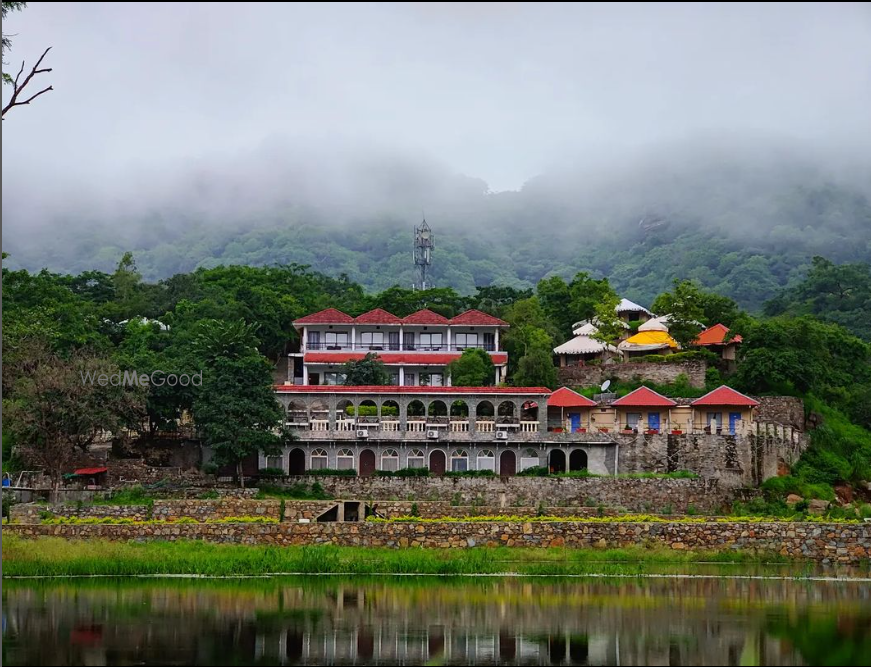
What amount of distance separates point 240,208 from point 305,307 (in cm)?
11632

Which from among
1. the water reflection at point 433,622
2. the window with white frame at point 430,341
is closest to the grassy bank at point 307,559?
the water reflection at point 433,622

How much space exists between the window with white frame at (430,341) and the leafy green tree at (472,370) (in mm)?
3150

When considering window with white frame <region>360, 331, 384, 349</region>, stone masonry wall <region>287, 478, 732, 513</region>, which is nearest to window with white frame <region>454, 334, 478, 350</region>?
window with white frame <region>360, 331, 384, 349</region>

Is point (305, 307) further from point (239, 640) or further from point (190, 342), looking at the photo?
point (239, 640)

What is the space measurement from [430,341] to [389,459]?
545 inches

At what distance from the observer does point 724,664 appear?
18938 mm

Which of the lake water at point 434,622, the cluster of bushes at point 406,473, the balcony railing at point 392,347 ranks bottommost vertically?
the lake water at point 434,622

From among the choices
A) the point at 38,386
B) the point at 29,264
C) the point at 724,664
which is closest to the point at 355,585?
the point at 724,664

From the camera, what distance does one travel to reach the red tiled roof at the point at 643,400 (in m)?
52.5

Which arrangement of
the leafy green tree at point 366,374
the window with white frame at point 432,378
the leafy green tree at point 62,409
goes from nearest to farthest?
the leafy green tree at point 62,409, the leafy green tree at point 366,374, the window with white frame at point 432,378

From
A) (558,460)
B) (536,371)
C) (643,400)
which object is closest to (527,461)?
(558,460)

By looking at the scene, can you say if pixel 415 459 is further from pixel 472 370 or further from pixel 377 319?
pixel 377 319

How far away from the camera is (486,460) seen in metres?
50.0

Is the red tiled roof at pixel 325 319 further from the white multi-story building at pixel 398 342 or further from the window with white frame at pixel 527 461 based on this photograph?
the window with white frame at pixel 527 461
